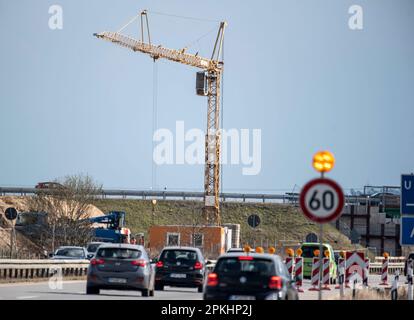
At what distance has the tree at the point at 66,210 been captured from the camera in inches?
3076

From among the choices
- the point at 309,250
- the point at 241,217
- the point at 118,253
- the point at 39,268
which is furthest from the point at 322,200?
the point at 241,217

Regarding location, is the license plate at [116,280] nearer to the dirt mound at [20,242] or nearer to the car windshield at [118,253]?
the car windshield at [118,253]

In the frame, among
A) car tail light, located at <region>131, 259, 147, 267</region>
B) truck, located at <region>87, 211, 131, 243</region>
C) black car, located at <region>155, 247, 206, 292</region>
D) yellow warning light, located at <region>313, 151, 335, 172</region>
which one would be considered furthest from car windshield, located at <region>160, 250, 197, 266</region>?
truck, located at <region>87, 211, 131, 243</region>

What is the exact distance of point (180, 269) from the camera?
39719 millimetres

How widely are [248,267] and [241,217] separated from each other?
89.4 m

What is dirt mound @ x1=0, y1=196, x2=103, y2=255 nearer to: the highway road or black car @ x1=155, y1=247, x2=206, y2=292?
the highway road

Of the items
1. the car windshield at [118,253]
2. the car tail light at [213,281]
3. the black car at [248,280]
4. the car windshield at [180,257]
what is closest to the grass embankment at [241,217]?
the car windshield at [180,257]

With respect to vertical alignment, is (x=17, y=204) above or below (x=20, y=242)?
above

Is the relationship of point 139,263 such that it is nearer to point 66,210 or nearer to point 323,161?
point 323,161

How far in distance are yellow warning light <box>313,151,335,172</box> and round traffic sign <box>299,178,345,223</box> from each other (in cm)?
50

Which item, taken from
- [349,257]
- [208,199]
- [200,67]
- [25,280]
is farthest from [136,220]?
[349,257]

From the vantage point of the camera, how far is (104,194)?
116m

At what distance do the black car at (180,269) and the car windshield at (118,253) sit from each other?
16.3ft
